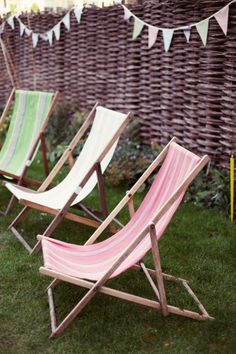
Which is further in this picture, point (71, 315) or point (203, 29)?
point (203, 29)

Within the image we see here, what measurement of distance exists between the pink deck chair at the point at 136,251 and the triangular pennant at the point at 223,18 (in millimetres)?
1773

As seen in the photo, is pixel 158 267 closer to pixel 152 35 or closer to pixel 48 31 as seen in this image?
pixel 152 35

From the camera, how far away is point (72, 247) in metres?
3.37

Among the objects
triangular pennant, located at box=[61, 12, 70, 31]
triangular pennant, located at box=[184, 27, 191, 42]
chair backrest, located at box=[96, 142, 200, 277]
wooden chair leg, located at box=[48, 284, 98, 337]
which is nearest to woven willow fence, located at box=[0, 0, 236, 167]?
triangular pennant, located at box=[184, 27, 191, 42]

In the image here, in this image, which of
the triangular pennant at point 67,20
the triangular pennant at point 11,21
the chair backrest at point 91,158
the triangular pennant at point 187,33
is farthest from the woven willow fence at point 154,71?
the chair backrest at point 91,158

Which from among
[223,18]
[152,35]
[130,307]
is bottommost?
[130,307]

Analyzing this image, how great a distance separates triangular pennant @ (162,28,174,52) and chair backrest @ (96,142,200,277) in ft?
8.10

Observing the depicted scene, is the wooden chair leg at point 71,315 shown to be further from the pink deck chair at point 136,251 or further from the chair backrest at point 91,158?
the chair backrest at point 91,158

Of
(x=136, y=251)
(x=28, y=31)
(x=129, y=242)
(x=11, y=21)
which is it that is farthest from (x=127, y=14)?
(x=136, y=251)

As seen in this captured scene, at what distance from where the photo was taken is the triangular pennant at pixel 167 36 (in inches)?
218

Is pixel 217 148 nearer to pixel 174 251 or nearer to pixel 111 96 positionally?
pixel 174 251

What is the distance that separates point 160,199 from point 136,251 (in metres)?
0.40

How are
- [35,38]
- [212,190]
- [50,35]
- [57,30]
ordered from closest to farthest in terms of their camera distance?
[212,190] → [57,30] → [50,35] → [35,38]

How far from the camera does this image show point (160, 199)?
128 inches
